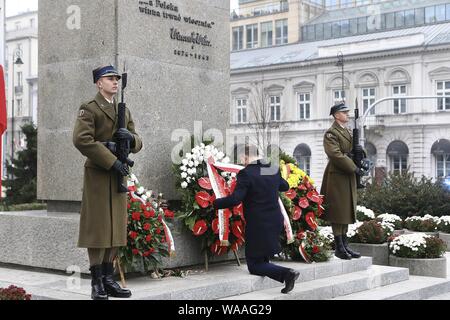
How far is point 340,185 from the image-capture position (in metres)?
10.5

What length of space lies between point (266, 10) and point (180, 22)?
2770 inches

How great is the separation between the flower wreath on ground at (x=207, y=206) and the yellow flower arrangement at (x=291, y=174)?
115cm

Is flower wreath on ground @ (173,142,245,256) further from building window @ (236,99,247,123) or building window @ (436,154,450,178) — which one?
building window @ (236,99,247,123)

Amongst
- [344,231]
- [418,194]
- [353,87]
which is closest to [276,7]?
[353,87]

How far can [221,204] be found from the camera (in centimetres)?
789

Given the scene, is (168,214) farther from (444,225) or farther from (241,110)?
(241,110)

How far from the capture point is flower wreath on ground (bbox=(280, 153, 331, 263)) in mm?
9969

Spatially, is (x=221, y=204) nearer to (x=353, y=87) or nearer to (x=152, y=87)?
(x=152, y=87)

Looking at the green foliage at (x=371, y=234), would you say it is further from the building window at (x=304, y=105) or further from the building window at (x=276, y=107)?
the building window at (x=276, y=107)

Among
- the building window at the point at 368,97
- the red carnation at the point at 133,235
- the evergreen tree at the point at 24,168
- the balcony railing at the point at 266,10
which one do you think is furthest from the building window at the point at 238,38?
the red carnation at the point at 133,235

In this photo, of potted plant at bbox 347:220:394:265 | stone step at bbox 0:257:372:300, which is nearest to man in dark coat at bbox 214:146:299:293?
stone step at bbox 0:257:372:300

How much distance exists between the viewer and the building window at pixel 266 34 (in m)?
75.6

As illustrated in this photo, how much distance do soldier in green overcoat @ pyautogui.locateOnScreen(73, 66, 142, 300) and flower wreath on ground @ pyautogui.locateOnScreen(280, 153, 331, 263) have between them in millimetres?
3291

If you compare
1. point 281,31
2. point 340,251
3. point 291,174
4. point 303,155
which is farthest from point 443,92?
point 291,174
